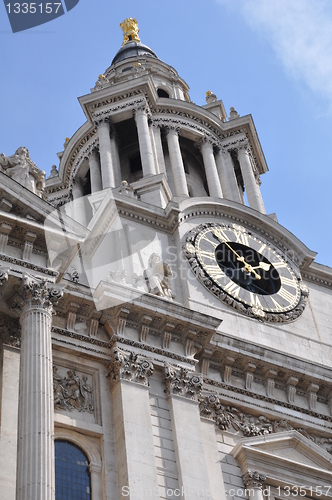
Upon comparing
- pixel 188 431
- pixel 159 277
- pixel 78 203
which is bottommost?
pixel 188 431

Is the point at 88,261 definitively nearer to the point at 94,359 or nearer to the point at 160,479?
the point at 94,359

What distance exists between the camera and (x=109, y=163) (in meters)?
38.5

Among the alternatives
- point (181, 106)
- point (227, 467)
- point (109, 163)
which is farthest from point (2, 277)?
point (181, 106)

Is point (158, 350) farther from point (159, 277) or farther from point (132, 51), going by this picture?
point (132, 51)

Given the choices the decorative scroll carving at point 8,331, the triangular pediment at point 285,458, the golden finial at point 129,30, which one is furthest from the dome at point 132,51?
the decorative scroll carving at point 8,331

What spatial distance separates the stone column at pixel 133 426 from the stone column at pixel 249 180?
15256 mm

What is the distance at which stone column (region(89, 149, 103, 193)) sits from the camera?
39125 mm

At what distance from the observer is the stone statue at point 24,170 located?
25673mm

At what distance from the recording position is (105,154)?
3891 centimetres

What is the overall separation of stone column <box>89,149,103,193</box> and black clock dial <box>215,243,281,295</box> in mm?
8029

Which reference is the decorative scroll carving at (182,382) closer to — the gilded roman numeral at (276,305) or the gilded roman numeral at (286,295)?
the gilded roman numeral at (276,305)

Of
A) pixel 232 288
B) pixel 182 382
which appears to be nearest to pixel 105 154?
pixel 232 288

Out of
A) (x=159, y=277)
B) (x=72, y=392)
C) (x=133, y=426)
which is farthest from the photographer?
(x=159, y=277)

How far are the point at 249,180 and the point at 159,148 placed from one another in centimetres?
391
